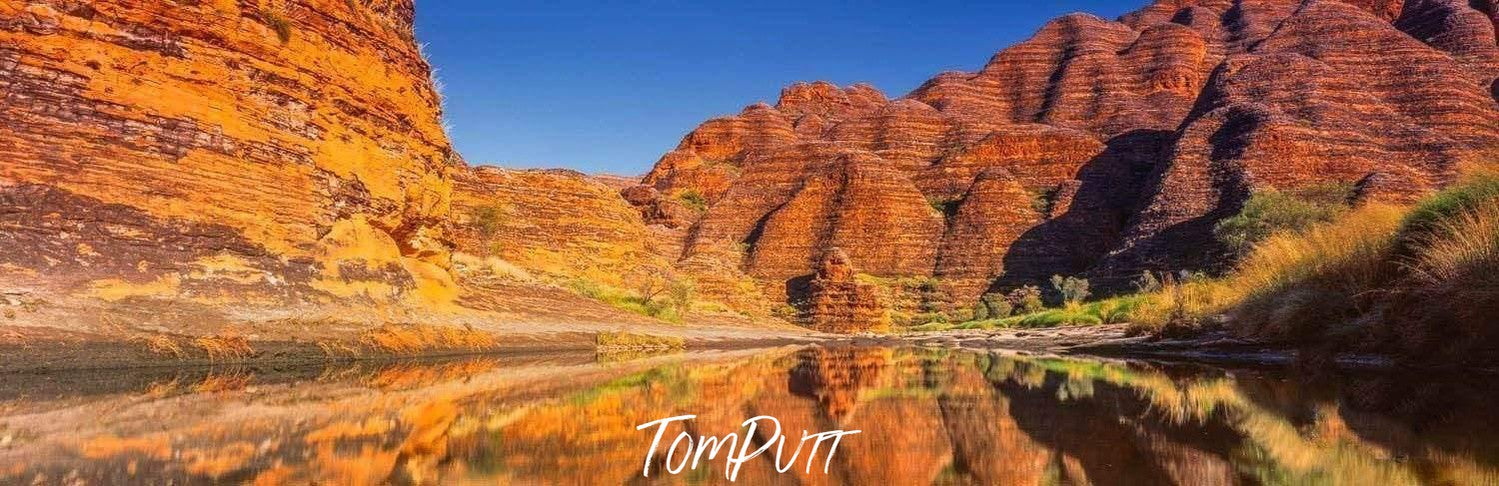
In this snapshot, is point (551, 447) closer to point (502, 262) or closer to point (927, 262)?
point (502, 262)

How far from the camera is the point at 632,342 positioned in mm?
17719

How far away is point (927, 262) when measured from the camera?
6588 centimetres

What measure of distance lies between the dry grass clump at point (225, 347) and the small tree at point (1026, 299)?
4386 centimetres

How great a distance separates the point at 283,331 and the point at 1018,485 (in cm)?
1054

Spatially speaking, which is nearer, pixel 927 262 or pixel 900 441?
pixel 900 441

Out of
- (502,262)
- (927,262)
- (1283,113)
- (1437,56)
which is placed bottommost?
(502,262)

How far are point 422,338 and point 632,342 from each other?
5073mm

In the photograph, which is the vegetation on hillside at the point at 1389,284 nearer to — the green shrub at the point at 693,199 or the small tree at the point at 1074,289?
the small tree at the point at 1074,289

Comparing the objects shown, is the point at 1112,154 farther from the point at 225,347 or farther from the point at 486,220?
the point at 225,347

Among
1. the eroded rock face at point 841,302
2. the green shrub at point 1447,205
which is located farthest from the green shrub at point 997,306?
the green shrub at point 1447,205

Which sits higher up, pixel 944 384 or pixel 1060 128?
pixel 1060 128

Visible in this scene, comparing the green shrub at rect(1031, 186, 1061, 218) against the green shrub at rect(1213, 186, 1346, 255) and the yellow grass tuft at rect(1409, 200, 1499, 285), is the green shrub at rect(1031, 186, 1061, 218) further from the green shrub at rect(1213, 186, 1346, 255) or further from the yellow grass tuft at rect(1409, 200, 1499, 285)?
the yellow grass tuft at rect(1409, 200, 1499, 285)

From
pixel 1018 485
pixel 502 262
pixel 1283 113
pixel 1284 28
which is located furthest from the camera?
pixel 1284 28

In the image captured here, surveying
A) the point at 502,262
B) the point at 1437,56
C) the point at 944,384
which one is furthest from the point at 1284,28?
the point at 944,384
